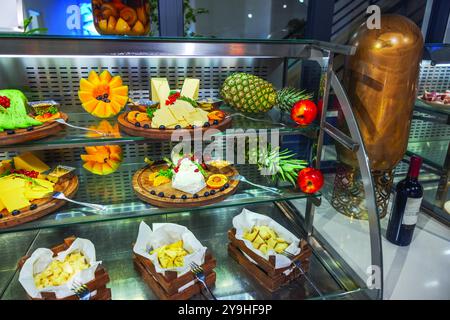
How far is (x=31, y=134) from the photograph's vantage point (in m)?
1.16

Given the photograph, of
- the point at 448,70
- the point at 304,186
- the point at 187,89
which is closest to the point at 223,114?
the point at 187,89

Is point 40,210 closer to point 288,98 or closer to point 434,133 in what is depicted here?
point 288,98

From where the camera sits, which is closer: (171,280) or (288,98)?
(171,280)

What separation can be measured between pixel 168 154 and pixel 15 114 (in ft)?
2.59

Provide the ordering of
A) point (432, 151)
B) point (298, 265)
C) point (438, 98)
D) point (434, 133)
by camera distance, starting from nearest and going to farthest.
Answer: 1. point (298, 265)
2. point (438, 98)
3. point (432, 151)
4. point (434, 133)

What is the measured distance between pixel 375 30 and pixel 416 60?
0.24 m

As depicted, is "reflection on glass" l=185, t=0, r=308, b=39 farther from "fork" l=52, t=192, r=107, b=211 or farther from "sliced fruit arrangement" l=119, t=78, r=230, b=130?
"fork" l=52, t=192, r=107, b=211

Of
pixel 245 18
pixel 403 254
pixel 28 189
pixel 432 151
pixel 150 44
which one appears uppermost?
pixel 245 18

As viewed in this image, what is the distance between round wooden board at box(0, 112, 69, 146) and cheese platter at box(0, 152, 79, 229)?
195 mm

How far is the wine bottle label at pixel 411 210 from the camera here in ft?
5.38

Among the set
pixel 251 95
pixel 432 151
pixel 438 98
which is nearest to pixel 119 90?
pixel 251 95

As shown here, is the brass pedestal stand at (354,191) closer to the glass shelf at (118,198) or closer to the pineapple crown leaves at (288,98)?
the glass shelf at (118,198)
